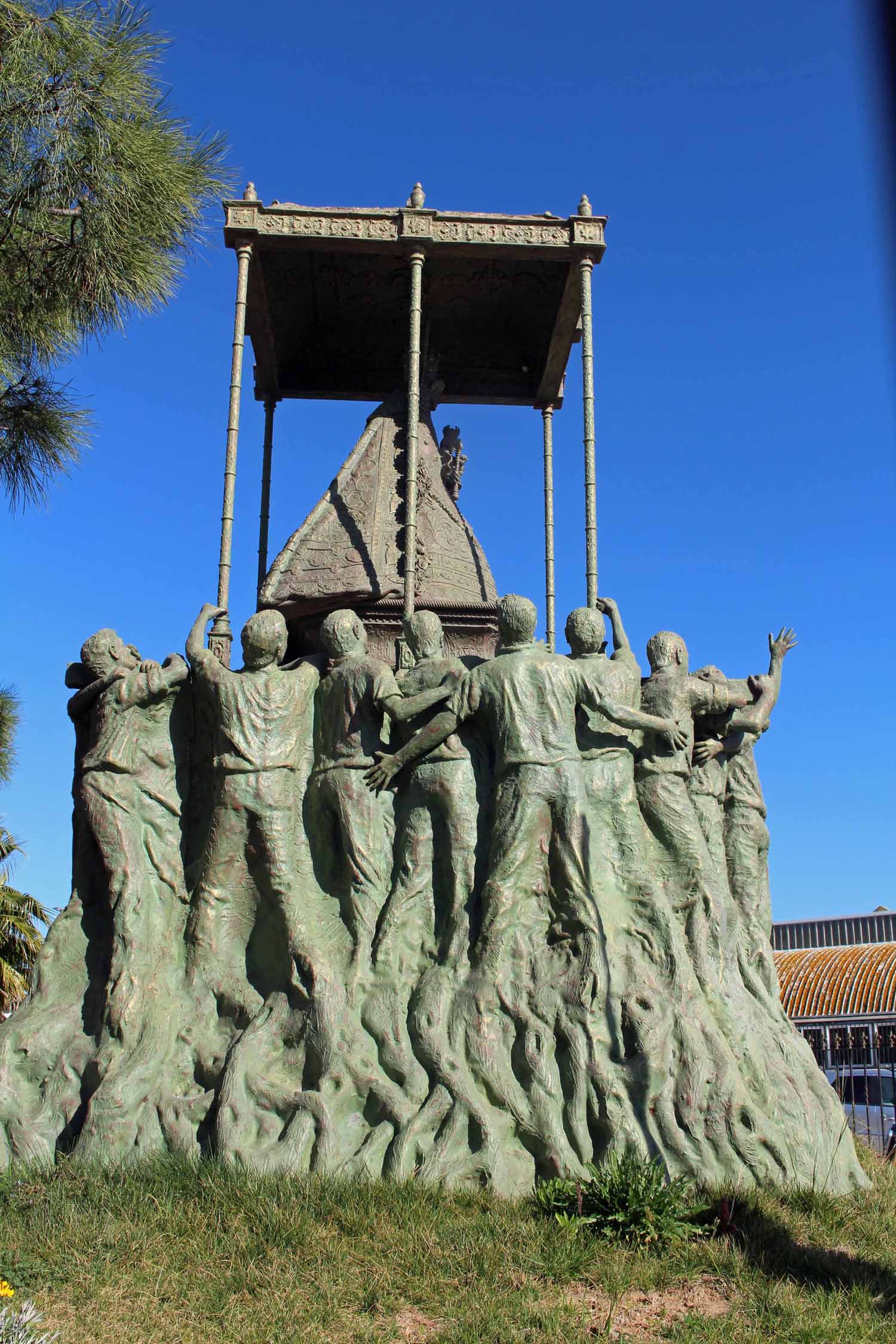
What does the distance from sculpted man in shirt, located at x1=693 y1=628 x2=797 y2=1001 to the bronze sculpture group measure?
0.09 meters

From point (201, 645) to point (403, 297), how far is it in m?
5.65

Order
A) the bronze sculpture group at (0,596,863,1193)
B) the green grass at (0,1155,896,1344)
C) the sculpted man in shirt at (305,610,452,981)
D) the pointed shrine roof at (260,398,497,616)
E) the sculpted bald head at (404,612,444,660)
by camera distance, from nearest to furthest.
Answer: the green grass at (0,1155,896,1344)
the bronze sculpture group at (0,596,863,1193)
the sculpted man in shirt at (305,610,452,981)
the sculpted bald head at (404,612,444,660)
the pointed shrine roof at (260,398,497,616)

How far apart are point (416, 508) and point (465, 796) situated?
4.17 meters

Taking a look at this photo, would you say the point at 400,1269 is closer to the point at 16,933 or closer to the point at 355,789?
the point at 355,789

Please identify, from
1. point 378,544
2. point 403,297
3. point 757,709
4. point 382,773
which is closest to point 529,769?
point 382,773

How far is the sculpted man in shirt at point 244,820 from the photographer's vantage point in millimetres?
8438

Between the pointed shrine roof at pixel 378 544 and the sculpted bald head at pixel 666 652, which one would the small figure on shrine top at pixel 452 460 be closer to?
the pointed shrine roof at pixel 378 544

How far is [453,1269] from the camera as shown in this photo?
6.20 m

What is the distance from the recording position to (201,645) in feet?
29.8

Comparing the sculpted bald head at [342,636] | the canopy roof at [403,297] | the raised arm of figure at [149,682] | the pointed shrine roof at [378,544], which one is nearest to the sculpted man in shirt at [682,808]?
the sculpted bald head at [342,636]

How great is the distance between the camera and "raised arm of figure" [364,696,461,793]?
27.7 ft

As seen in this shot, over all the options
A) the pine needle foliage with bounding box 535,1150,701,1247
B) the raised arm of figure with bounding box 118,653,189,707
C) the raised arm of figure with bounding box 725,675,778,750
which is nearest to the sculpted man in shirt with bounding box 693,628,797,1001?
the raised arm of figure with bounding box 725,675,778,750

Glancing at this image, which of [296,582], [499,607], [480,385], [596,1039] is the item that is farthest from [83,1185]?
[480,385]

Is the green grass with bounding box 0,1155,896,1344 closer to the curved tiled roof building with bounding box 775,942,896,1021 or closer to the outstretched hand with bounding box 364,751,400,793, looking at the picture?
the outstretched hand with bounding box 364,751,400,793
